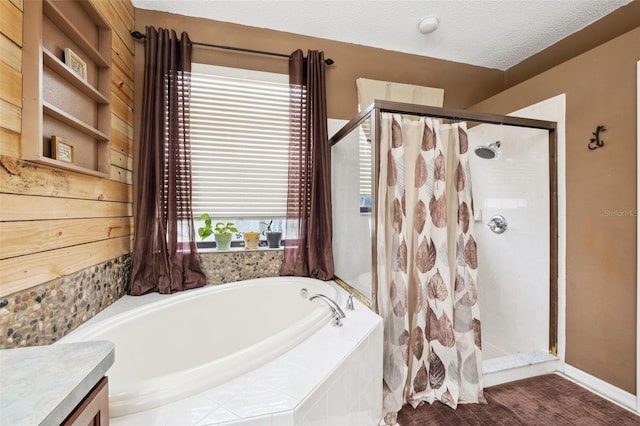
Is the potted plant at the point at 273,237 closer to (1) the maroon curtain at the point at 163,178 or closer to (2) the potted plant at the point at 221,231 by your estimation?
(2) the potted plant at the point at 221,231

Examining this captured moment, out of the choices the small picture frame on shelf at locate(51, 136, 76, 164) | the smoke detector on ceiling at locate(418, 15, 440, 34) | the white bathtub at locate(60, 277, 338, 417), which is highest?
the smoke detector on ceiling at locate(418, 15, 440, 34)

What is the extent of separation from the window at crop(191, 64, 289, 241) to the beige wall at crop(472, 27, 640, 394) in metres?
1.92

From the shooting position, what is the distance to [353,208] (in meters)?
1.84

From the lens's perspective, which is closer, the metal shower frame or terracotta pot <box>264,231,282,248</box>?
the metal shower frame

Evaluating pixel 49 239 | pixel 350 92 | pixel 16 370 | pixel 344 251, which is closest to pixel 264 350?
pixel 16 370

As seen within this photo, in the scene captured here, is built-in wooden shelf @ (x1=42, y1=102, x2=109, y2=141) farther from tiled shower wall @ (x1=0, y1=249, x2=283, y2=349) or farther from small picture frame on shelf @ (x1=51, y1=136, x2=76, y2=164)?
tiled shower wall @ (x1=0, y1=249, x2=283, y2=349)

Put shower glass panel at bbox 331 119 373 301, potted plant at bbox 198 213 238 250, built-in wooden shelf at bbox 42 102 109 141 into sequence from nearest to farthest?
built-in wooden shelf at bbox 42 102 109 141 < shower glass panel at bbox 331 119 373 301 < potted plant at bbox 198 213 238 250

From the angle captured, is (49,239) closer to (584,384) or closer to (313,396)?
(313,396)

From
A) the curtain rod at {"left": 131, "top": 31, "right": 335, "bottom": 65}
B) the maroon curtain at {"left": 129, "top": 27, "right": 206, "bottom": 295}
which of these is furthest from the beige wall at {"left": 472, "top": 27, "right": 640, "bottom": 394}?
the maroon curtain at {"left": 129, "top": 27, "right": 206, "bottom": 295}

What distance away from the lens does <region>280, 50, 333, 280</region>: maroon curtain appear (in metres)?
2.06

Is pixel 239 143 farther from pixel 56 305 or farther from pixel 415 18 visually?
pixel 415 18

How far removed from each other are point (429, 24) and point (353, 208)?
142 centimetres

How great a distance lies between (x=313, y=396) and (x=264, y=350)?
0.75 ft

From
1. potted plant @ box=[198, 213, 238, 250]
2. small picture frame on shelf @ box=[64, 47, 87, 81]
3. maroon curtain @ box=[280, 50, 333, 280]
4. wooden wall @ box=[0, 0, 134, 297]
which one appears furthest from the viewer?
maroon curtain @ box=[280, 50, 333, 280]
